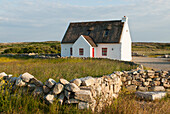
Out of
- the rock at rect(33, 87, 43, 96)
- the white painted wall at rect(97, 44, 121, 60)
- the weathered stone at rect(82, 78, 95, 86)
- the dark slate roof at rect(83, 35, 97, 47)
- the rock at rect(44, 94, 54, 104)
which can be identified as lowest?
the rock at rect(44, 94, 54, 104)

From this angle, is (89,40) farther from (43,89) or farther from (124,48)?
(43,89)

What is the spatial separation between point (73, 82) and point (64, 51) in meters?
24.5

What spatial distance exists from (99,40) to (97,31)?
185 cm

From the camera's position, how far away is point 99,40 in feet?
91.7

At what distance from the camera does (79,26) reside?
30609 millimetres

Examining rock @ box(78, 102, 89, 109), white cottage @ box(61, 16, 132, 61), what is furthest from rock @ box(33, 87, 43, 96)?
white cottage @ box(61, 16, 132, 61)

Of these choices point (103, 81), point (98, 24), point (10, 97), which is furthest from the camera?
point (98, 24)

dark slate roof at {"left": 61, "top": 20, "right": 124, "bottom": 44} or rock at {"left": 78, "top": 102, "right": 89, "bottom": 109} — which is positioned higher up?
dark slate roof at {"left": 61, "top": 20, "right": 124, "bottom": 44}

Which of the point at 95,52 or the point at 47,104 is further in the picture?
the point at 95,52

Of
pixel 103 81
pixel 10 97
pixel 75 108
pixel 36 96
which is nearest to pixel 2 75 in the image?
pixel 10 97

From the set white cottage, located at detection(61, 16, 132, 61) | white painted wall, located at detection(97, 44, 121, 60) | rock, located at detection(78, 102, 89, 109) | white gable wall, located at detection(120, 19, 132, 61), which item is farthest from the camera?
white gable wall, located at detection(120, 19, 132, 61)

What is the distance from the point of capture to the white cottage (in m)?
26.9

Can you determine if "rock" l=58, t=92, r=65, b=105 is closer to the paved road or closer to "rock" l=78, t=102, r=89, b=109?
"rock" l=78, t=102, r=89, b=109

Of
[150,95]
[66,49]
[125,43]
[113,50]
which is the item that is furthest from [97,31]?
[150,95]
